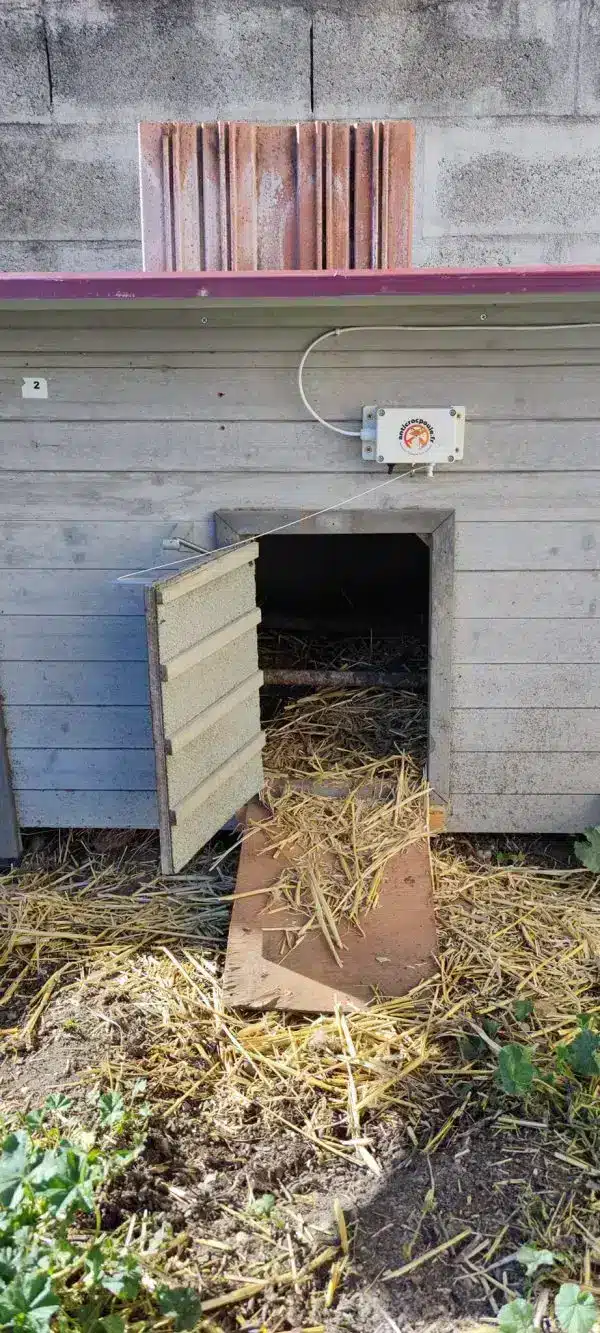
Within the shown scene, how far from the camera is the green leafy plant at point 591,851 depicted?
3762 mm

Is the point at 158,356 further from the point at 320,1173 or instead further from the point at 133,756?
the point at 320,1173

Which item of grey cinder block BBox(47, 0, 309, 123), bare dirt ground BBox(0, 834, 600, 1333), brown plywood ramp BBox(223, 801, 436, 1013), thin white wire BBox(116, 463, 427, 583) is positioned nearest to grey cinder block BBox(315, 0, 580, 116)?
grey cinder block BBox(47, 0, 309, 123)

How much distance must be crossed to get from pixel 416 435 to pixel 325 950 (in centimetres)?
177

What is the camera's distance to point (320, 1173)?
2371 mm

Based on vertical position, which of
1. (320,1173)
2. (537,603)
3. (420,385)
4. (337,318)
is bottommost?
(320,1173)

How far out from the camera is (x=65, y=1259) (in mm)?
2016

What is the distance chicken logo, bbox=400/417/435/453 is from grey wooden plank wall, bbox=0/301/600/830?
11cm

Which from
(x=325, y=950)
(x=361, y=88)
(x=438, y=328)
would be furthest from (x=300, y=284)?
(x=361, y=88)

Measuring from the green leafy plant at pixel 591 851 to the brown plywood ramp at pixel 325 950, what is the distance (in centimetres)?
68

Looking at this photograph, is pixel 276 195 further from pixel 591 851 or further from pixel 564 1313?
pixel 564 1313

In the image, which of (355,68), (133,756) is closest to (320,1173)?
(133,756)

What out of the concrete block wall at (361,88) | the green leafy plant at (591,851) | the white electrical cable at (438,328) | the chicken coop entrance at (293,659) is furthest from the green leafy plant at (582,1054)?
the concrete block wall at (361,88)

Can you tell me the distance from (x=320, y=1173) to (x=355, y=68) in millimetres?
4785

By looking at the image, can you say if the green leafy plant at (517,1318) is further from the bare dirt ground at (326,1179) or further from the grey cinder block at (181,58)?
the grey cinder block at (181,58)
